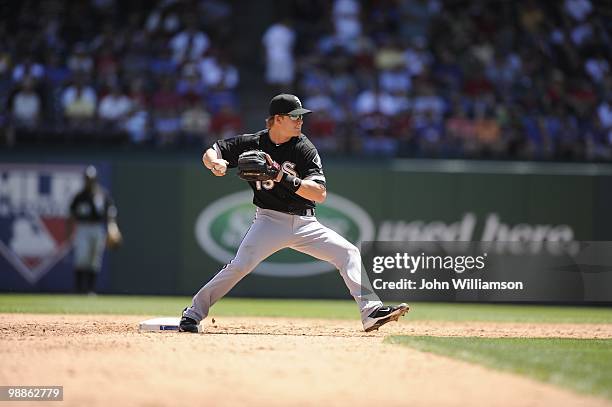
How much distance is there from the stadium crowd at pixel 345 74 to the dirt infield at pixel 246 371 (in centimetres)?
778

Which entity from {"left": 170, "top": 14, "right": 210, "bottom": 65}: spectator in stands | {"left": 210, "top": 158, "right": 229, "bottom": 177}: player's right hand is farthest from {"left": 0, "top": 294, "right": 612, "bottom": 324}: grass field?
{"left": 170, "top": 14, "right": 210, "bottom": 65}: spectator in stands

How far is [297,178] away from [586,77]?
1245cm

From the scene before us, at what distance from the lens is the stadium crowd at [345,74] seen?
53.1 ft

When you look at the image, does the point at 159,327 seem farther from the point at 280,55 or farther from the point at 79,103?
the point at 280,55

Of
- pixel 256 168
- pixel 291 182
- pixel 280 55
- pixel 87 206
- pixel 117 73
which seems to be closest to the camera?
pixel 256 168

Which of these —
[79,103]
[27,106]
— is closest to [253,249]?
[79,103]

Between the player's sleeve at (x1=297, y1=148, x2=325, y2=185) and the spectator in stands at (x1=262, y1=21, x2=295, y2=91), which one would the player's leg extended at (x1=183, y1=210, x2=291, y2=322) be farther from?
the spectator in stands at (x1=262, y1=21, x2=295, y2=91)

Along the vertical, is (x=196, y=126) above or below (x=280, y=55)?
below

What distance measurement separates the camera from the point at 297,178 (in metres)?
7.91

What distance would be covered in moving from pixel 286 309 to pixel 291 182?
20.1ft

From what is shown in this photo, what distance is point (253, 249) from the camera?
8.33 meters

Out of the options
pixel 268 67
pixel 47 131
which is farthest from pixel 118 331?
pixel 268 67

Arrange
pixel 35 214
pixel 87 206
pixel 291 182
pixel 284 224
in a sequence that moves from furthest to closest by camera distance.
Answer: pixel 35 214, pixel 87 206, pixel 284 224, pixel 291 182

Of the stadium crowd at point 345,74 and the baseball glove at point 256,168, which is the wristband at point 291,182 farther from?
the stadium crowd at point 345,74
